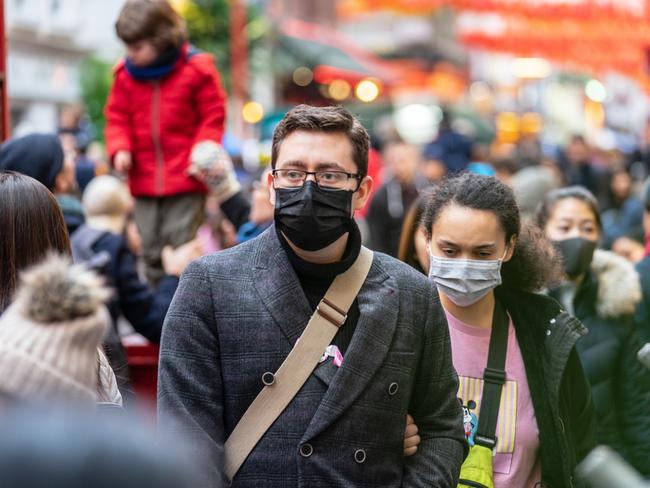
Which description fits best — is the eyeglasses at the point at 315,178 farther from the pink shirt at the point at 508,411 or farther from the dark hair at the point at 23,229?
the pink shirt at the point at 508,411

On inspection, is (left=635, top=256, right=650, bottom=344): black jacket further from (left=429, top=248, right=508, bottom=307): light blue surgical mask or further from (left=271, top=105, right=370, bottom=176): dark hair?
(left=271, top=105, right=370, bottom=176): dark hair

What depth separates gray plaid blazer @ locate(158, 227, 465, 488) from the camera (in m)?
3.61

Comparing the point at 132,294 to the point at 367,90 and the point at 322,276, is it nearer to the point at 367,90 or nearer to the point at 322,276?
the point at 322,276

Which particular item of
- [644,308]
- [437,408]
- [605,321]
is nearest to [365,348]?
[437,408]

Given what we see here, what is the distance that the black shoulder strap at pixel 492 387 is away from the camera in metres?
4.47

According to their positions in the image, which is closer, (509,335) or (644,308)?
(509,335)

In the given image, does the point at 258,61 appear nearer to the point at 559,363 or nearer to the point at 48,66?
the point at 48,66

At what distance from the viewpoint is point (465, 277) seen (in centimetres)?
459

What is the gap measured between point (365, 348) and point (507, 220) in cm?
131

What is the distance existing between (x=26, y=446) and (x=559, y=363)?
319 cm

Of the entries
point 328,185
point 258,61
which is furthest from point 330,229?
point 258,61

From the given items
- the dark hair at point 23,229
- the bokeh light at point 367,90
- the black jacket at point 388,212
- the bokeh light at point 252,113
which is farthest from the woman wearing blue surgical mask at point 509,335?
the bokeh light at point 367,90

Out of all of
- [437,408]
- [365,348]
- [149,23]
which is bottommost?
[437,408]

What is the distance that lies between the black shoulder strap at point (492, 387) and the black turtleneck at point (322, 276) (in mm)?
925
